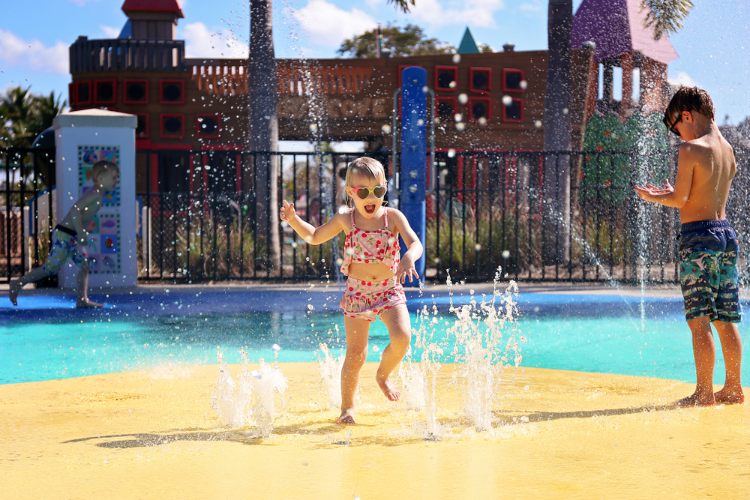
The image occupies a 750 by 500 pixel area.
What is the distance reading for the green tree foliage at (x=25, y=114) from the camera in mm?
43906

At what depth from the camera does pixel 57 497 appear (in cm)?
372

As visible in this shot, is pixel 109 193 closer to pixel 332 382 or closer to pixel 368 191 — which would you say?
pixel 332 382

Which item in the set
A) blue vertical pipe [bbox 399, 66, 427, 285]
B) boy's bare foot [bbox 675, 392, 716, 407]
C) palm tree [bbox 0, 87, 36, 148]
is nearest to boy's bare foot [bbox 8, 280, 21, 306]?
blue vertical pipe [bbox 399, 66, 427, 285]

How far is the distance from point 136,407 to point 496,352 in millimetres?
3328

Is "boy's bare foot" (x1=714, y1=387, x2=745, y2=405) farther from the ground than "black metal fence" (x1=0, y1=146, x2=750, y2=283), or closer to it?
closer to it

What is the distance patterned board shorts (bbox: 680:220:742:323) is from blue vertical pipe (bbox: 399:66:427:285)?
7.91m

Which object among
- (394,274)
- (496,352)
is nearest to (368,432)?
(394,274)

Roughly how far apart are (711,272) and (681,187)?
51 cm

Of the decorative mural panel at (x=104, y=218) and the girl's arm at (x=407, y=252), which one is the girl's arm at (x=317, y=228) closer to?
the girl's arm at (x=407, y=252)

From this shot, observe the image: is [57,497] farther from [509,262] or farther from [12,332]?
[509,262]

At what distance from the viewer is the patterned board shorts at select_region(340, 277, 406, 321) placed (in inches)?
209

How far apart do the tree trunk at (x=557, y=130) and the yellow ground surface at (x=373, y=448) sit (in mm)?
10318

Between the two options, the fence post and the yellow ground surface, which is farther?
the fence post

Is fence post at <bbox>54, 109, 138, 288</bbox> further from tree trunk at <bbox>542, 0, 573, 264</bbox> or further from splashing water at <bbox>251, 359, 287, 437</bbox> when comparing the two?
splashing water at <bbox>251, 359, 287, 437</bbox>
